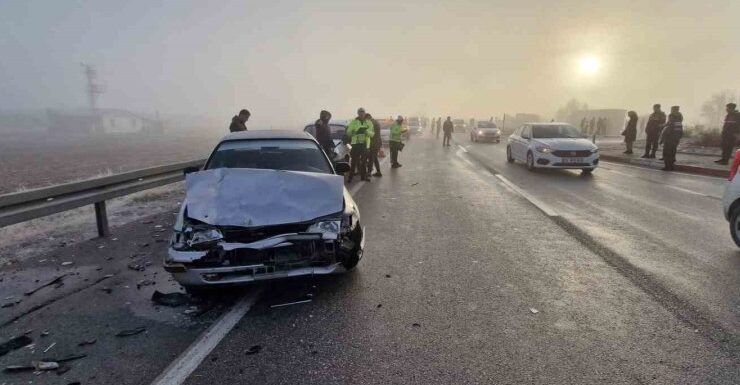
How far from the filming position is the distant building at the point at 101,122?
10450cm

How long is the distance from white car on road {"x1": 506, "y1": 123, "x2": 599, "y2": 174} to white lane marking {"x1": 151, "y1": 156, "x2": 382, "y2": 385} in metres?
11.5

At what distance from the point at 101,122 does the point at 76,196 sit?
12054 centimetres

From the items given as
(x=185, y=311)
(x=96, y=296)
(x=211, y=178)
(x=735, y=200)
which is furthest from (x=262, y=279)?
(x=735, y=200)

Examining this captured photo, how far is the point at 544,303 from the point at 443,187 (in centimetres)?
723

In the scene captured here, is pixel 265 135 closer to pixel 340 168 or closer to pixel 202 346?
pixel 340 168

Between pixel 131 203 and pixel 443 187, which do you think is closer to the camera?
pixel 131 203

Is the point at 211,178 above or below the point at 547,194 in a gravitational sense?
above

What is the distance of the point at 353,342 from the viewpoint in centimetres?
336

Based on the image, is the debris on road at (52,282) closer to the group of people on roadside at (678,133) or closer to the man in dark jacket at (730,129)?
the group of people on roadside at (678,133)

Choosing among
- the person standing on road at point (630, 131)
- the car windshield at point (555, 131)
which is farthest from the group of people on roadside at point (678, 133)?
the person standing on road at point (630, 131)

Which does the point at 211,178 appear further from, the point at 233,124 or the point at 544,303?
the point at 233,124

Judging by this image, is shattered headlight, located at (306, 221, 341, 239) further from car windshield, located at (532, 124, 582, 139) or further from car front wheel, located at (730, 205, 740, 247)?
car windshield, located at (532, 124, 582, 139)

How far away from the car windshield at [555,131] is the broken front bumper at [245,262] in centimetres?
1257

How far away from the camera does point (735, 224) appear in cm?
588
